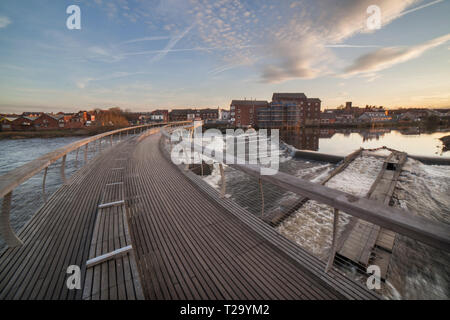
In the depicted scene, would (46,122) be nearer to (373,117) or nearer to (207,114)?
(207,114)

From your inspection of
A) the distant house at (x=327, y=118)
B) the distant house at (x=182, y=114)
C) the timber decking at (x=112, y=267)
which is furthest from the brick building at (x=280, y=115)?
the timber decking at (x=112, y=267)

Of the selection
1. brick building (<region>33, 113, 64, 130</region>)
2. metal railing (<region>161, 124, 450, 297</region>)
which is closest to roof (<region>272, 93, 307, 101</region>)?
metal railing (<region>161, 124, 450, 297</region>)

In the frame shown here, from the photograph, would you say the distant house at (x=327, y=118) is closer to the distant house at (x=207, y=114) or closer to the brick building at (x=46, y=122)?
the distant house at (x=207, y=114)

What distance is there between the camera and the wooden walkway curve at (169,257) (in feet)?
7.66

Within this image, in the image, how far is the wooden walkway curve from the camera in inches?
91.9

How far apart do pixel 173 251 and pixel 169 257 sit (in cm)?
14

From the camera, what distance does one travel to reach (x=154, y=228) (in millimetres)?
3760

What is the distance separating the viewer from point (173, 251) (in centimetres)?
309

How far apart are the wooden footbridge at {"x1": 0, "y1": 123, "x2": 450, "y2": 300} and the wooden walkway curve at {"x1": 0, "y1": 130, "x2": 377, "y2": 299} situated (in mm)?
14

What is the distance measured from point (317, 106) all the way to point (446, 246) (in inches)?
3325

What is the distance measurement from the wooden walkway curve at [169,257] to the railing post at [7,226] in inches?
5.6
